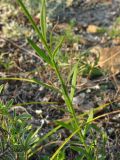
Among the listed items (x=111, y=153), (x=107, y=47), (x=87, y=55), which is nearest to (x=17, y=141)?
(x=111, y=153)

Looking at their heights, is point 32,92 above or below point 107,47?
below

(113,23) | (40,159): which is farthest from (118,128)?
(113,23)

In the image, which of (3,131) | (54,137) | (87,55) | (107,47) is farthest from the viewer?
(107,47)

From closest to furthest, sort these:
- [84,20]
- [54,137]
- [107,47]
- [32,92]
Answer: [54,137] → [32,92] → [107,47] → [84,20]

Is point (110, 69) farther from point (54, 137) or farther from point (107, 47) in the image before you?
point (54, 137)

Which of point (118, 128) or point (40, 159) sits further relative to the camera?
point (118, 128)

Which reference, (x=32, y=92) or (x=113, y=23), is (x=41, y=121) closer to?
(x=32, y=92)

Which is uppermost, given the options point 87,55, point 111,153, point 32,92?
point 87,55
